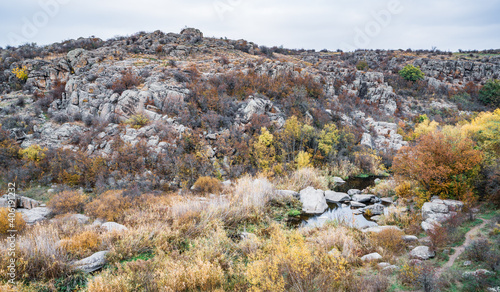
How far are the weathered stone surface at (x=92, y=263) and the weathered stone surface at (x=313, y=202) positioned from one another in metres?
9.70

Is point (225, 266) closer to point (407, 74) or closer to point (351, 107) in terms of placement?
point (351, 107)

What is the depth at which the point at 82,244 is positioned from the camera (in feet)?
22.2

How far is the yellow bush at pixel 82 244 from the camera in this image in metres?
6.51

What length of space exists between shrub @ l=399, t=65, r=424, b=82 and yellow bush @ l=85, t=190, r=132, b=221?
46579 millimetres

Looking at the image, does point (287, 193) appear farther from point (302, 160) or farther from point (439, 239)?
Result: point (439, 239)

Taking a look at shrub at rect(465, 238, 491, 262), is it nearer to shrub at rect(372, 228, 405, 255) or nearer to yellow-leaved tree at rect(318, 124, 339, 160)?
shrub at rect(372, 228, 405, 255)

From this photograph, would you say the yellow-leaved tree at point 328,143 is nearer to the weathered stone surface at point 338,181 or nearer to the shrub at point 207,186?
the weathered stone surface at point 338,181

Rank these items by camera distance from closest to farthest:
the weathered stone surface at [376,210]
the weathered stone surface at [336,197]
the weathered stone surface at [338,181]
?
the weathered stone surface at [376,210] < the weathered stone surface at [336,197] < the weathered stone surface at [338,181]

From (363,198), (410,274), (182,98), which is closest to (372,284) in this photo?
(410,274)

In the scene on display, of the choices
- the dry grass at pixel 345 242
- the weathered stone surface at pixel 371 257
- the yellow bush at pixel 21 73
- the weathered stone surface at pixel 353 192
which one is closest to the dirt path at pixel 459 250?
the weathered stone surface at pixel 371 257

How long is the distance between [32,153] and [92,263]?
12001 mm

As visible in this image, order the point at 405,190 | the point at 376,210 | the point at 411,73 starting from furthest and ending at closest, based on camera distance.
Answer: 1. the point at 411,73
2. the point at 405,190
3. the point at 376,210

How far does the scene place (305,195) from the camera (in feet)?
46.1

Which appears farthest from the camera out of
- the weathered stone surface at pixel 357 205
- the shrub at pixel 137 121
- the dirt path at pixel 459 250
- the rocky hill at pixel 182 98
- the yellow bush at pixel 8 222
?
the shrub at pixel 137 121
